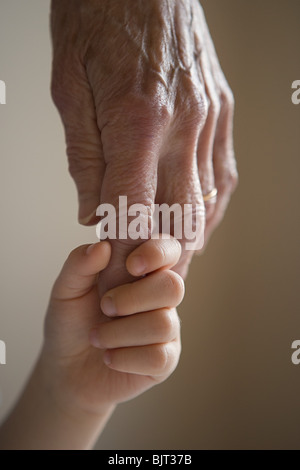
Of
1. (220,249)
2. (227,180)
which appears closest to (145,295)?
(227,180)

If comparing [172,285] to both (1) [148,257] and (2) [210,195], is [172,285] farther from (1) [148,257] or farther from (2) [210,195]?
(2) [210,195]

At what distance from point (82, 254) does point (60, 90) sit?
0.61ft

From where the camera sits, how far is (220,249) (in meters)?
1.16

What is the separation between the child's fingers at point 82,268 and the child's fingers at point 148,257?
0.03m

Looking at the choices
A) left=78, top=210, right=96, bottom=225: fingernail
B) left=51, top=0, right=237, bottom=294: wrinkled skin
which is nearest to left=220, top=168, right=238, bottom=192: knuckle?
left=51, top=0, right=237, bottom=294: wrinkled skin

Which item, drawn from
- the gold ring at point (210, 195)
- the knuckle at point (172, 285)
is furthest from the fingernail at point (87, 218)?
the gold ring at point (210, 195)

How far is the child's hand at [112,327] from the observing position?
0.48 meters

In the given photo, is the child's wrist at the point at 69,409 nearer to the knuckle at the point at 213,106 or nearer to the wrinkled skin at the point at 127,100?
the wrinkled skin at the point at 127,100

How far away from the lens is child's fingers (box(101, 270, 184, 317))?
0.48 meters

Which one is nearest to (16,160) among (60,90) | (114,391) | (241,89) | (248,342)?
(60,90)

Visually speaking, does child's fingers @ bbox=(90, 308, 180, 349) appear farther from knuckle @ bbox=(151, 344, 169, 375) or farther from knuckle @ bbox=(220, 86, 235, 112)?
knuckle @ bbox=(220, 86, 235, 112)

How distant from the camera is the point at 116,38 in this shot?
18.8 inches

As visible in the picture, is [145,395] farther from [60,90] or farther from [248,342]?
[60,90]

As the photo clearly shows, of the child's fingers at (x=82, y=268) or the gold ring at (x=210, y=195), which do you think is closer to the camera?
the child's fingers at (x=82, y=268)
